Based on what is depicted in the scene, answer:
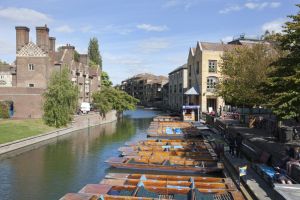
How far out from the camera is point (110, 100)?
209ft

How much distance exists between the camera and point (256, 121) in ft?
123

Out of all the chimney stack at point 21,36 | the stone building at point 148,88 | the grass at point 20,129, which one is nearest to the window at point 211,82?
the grass at point 20,129

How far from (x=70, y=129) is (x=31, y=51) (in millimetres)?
14233

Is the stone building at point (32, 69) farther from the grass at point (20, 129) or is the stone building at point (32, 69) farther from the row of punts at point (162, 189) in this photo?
the row of punts at point (162, 189)

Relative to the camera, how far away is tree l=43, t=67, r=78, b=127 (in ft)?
144

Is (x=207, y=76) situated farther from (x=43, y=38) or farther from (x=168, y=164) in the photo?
(x=168, y=164)

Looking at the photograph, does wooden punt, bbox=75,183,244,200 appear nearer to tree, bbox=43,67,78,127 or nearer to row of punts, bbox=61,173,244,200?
row of punts, bbox=61,173,244,200

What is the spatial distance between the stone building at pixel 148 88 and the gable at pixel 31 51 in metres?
76.2

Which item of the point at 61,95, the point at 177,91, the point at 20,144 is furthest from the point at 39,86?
the point at 177,91

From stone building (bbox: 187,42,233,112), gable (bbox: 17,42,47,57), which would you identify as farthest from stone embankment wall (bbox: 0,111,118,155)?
stone building (bbox: 187,42,233,112)

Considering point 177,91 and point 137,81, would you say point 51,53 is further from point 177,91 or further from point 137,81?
point 137,81

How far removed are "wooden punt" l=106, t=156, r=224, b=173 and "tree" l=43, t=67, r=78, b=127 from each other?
21.2 metres

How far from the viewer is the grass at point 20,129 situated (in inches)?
1329

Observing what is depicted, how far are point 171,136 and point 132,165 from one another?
1601 cm
